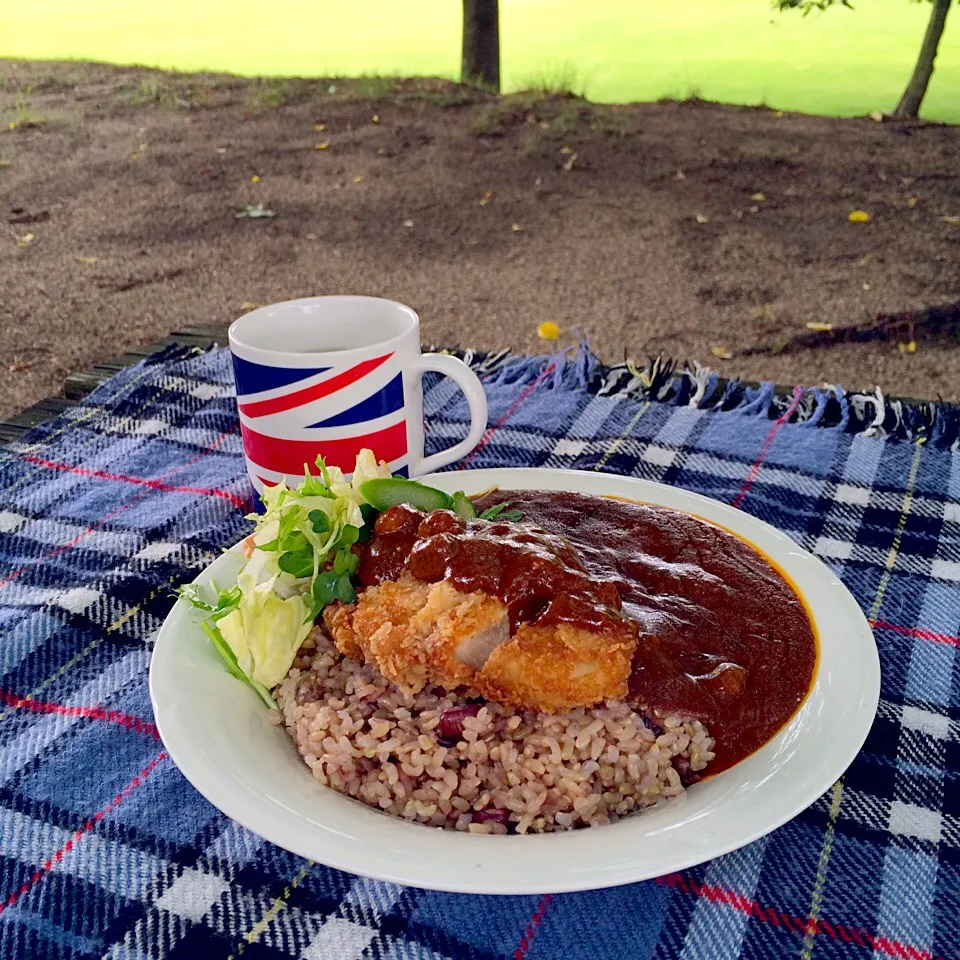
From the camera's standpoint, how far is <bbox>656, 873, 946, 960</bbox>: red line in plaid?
1098 millimetres

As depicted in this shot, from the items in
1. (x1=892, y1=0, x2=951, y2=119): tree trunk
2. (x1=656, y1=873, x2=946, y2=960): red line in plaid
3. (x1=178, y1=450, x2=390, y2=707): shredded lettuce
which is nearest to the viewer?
(x1=656, y1=873, x2=946, y2=960): red line in plaid

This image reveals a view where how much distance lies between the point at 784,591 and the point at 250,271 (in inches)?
208

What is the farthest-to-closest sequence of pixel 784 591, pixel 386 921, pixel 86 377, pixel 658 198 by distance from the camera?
pixel 658 198
pixel 86 377
pixel 784 591
pixel 386 921

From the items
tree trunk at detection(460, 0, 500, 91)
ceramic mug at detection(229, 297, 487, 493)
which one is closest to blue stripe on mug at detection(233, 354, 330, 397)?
ceramic mug at detection(229, 297, 487, 493)

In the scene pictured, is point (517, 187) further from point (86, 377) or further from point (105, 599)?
point (105, 599)

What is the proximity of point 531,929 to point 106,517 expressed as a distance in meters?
1.31

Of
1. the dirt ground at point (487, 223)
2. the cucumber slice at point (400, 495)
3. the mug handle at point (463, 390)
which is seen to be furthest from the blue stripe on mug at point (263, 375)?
the dirt ground at point (487, 223)

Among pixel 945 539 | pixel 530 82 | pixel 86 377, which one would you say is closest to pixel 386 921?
pixel 945 539

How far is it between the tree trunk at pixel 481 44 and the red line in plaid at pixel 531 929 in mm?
8870

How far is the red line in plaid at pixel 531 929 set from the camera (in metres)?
1.11

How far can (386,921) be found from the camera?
114 centimetres

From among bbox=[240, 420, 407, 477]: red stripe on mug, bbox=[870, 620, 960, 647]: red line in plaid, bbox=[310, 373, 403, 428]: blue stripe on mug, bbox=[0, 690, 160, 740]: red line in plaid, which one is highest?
bbox=[310, 373, 403, 428]: blue stripe on mug

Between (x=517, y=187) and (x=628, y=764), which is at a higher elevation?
(x=628, y=764)

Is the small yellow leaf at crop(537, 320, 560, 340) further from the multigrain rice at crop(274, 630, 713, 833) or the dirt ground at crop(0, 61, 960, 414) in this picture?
the multigrain rice at crop(274, 630, 713, 833)
